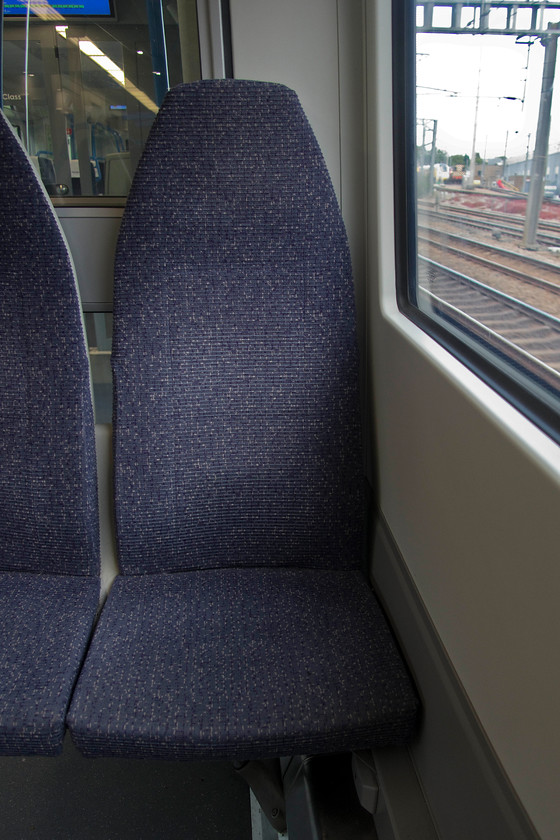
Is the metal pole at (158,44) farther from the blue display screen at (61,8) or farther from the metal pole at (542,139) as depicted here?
the metal pole at (542,139)

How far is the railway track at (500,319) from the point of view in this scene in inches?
32.6

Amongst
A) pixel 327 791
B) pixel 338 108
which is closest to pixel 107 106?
pixel 338 108

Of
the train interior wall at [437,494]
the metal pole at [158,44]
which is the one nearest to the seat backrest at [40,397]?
Result: the train interior wall at [437,494]

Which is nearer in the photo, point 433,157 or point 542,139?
point 542,139

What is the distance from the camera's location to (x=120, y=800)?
151cm

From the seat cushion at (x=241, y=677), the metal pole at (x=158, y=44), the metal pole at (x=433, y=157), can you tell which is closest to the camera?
the seat cushion at (x=241, y=677)

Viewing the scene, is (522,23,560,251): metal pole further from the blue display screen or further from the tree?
the blue display screen

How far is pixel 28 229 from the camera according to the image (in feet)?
4.68

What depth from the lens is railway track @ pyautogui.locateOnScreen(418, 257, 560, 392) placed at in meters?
0.83

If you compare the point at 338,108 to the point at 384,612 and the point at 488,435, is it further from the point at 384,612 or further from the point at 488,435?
the point at 384,612

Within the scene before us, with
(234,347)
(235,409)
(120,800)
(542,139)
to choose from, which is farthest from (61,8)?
(120,800)

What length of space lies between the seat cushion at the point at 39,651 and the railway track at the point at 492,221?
3.69 ft

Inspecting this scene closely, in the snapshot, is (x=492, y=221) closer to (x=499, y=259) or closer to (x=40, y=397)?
(x=499, y=259)

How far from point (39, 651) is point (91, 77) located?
1.38 metres
